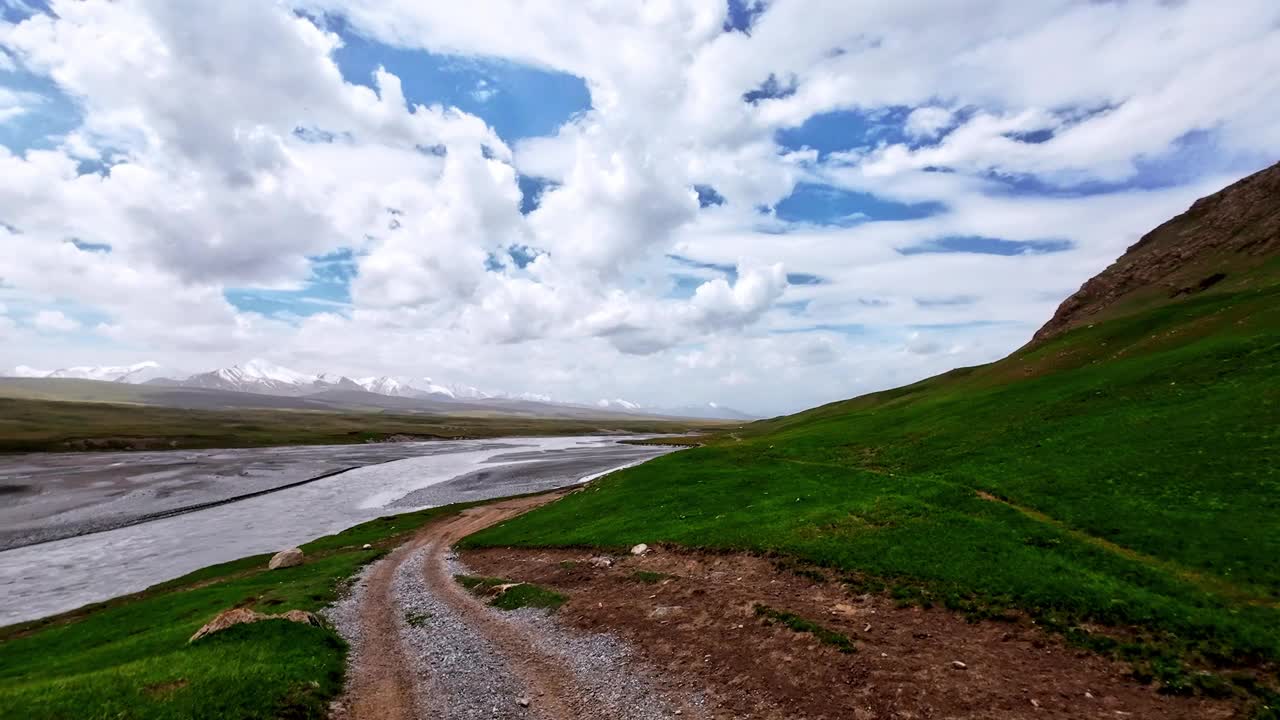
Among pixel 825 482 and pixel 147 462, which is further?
pixel 147 462

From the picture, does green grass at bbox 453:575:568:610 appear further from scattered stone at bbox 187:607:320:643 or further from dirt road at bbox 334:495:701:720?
scattered stone at bbox 187:607:320:643

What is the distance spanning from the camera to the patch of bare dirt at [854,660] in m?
16.1

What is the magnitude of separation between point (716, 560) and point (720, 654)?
41.1 feet

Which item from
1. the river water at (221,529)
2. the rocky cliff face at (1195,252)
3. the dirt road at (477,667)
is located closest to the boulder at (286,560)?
the river water at (221,529)

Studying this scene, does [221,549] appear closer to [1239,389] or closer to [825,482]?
[825,482]

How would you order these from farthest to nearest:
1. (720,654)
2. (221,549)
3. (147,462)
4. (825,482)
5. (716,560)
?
(147,462) → (221,549) → (825,482) → (716,560) → (720,654)

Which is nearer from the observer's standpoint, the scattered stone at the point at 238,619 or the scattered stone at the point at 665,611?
the scattered stone at the point at 238,619

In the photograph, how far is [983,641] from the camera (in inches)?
789

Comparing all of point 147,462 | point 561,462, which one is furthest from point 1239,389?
point 147,462

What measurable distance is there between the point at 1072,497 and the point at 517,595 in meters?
32.4

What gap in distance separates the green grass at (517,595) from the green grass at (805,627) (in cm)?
1143

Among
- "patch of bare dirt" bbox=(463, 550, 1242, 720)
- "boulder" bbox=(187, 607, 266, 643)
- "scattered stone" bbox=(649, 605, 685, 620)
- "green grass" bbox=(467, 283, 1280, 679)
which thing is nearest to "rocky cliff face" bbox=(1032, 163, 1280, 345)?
"green grass" bbox=(467, 283, 1280, 679)

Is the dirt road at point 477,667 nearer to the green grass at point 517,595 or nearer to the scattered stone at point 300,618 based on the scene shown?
the green grass at point 517,595

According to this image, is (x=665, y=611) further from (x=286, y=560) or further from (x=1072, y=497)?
(x=286, y=560)
